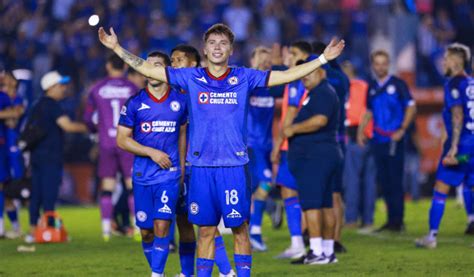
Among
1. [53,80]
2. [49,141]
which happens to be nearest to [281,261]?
[49,141]

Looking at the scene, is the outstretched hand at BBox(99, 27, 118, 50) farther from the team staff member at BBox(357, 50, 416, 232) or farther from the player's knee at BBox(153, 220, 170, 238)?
the team staff member at BBox(357, 50, 416, 232)

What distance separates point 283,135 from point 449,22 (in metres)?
14.9

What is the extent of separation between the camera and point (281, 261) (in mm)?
12469

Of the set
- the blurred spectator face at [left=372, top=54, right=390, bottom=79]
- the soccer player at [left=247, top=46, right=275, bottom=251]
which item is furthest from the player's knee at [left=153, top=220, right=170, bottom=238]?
the blurred spectator face at [left=372, top=54, right=390, bottom=79]

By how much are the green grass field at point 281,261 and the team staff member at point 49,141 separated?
31.0 inches

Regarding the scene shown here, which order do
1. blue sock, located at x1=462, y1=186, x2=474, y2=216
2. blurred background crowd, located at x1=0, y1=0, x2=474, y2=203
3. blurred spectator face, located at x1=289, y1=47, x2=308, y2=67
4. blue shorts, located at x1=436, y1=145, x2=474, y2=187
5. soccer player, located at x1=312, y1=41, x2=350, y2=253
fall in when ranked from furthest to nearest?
blurred background crowd, located at x1=0, y1=0, x2=474, y2=203, blue sock, located at x1=462, y1=186, x2=474, y2=216, blue shorts, located at x1=436, y1=145, x2=474, y2=187, soccer player, located at x1=312, y1=41, x2=350, y2=253, blurred spectator face, located at x1=289, y1=47, x2=308, y2=67

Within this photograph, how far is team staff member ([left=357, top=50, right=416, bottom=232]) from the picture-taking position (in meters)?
16.0

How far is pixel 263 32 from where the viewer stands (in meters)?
26.6

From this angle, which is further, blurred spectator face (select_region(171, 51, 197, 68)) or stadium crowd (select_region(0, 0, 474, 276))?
blurred spectator face (select_region(171, 51, 197, 68))

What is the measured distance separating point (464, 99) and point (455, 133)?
0.42m

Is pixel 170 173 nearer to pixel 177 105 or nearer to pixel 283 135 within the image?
pixel 177 105

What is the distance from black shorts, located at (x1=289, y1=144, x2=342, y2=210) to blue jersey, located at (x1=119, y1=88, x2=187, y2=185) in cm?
201

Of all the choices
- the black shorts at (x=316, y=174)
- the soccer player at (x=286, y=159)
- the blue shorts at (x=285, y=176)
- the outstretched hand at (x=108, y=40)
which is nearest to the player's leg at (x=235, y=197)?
the outstretched hand at (x=108, y=40)

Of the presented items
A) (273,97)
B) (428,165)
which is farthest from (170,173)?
(428,165)
